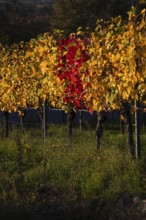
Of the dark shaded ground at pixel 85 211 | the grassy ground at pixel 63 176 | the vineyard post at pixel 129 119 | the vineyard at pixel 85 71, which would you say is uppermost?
the vineyard at pixel 85 71

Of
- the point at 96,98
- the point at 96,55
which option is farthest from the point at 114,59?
the point at 96,98

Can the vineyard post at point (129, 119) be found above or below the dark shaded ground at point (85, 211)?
above

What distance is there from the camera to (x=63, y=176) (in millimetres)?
10031

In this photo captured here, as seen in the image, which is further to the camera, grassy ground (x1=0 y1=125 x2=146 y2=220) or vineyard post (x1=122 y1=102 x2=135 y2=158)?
vineyard post (x1=122 y1=102 x2=135 y2=158)

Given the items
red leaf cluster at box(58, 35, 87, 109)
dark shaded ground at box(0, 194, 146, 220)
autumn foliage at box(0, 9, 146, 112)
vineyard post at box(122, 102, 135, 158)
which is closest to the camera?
dark shaded ground at box(0, 194, 146, 220)

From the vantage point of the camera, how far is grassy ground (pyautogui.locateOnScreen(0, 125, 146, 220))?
8.34m

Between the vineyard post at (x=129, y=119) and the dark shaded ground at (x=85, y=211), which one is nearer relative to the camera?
the dark shaded ground at (x=85, y=211)

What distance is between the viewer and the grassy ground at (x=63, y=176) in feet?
27.4

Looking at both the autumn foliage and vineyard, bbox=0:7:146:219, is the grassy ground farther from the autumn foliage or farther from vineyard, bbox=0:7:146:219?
the autumn foliage

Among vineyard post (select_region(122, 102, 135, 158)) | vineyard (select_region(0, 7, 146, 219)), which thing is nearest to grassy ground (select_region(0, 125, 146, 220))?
vineyard (select_region(0, 7, 146, 219))

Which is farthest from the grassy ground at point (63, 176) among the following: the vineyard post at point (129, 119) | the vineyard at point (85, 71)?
the vineyard at point (85, 71)

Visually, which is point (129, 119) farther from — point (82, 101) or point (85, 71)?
point (82, 101)

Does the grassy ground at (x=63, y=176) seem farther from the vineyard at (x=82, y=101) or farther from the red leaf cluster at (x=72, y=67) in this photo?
the red leaf cluster at (x=72, y=67)

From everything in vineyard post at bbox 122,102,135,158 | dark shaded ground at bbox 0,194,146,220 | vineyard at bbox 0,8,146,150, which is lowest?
dark shaded ground at bbox 0,194,146,220
